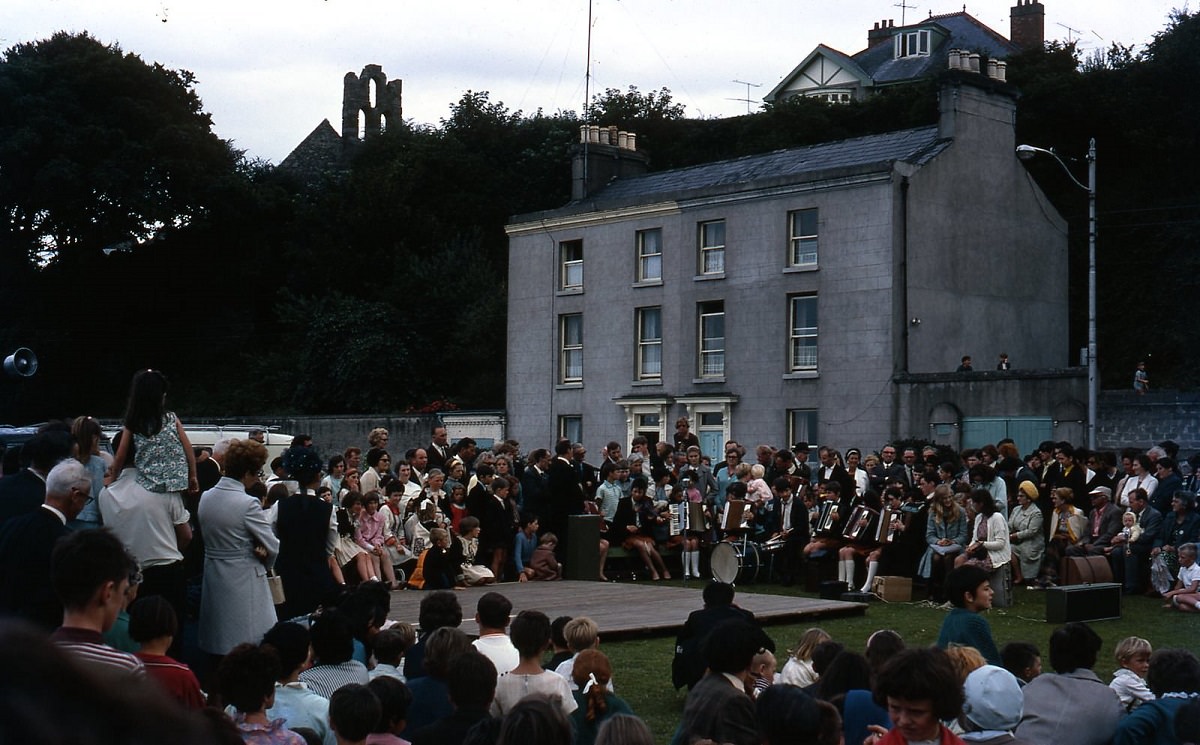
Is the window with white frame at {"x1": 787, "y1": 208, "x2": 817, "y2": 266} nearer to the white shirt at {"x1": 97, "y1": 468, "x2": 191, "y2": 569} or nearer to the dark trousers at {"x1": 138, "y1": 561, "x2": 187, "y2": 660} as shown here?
the dark trousers at {"x1": 138, "y1": 561, "x2": 187, "y2": 660}

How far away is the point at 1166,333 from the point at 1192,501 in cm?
2756

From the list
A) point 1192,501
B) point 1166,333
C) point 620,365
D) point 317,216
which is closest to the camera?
point 1192,501

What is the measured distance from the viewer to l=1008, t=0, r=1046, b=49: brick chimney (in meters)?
71.7

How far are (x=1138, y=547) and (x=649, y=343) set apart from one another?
22.5m

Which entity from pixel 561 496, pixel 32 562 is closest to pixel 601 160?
pixel 561 496

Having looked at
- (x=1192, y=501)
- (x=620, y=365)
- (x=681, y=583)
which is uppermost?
(x=620, y=365)

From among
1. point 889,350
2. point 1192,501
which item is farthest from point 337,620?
point 889,350

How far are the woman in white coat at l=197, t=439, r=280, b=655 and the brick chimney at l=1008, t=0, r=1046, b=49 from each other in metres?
69.9

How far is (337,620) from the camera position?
6980mm

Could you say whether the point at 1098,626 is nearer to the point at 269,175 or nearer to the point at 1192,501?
the point at 1192,501

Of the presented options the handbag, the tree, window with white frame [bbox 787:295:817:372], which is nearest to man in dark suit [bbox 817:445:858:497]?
the handbag

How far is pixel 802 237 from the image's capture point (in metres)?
36.2

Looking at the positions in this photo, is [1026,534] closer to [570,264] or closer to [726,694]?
[726,694]

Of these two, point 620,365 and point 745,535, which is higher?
point 620,365
